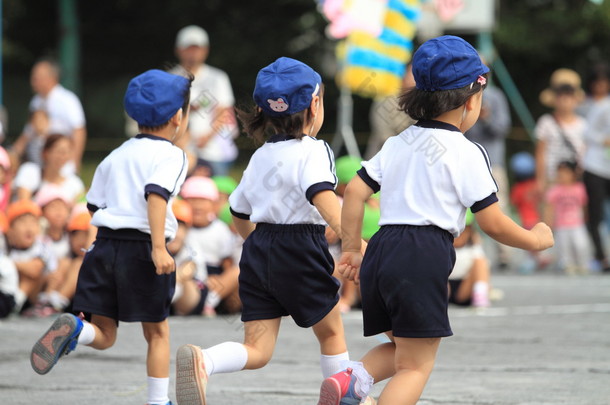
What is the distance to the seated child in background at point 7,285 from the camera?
28.4ft

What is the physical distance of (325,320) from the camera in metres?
5.21

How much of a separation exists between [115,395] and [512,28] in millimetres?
20878

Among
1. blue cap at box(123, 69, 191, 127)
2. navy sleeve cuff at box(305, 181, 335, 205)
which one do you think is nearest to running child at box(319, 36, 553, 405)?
navy sleeve cuff at box(305, 181, 335, 205)

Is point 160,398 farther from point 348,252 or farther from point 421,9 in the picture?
point 421,9

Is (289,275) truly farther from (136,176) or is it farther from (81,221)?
(81,221)

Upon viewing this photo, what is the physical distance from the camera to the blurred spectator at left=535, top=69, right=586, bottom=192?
13297mm

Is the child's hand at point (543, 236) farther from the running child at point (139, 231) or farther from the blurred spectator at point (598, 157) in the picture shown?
the blurred spectator at point (598, 157)

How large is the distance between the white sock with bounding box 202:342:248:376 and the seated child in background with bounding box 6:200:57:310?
4.41 meters

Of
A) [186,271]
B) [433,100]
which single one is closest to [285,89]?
[433,100]

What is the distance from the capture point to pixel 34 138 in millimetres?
12016

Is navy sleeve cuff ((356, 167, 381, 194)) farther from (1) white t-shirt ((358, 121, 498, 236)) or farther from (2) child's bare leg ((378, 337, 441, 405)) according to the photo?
(2) child's bare leg ((378, 337, 441, 405))

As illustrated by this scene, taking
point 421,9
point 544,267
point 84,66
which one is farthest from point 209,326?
point 84,66

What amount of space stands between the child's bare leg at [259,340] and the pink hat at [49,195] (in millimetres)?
5129

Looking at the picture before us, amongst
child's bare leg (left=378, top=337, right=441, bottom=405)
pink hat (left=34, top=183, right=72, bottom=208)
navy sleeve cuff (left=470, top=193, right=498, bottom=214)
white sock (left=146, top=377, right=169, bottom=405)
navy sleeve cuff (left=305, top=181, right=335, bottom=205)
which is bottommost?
pink hat (left=34, top=183, right=72, bottom=208)
